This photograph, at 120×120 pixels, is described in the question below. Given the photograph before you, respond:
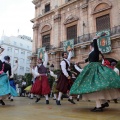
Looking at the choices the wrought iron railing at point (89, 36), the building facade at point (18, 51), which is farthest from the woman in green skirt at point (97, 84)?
the building facade at point (18, 51)

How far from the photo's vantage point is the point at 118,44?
44.0 feet

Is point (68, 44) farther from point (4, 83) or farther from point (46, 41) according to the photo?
point (4, 83)

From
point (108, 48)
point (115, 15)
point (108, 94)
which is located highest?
point (115, 15)

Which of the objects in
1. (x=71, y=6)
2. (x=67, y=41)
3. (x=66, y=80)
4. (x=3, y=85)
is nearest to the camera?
(x=3, y=85)

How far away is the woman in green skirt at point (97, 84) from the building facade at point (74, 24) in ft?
33.3

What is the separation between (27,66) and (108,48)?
1309 inches

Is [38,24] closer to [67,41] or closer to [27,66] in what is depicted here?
[67,41]

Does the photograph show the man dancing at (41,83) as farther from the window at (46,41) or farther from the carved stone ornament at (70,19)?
the window at (46,41)

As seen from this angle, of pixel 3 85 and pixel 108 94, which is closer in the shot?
pixel 108 94

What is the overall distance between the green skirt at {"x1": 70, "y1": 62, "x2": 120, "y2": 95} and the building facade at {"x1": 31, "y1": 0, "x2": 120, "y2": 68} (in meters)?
10.2

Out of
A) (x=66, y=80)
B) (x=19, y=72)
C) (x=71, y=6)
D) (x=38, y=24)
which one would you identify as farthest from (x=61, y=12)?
(x=19, y=72)

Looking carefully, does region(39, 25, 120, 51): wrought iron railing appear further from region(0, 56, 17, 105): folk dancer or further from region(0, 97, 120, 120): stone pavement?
region(0, 97, 120, 120): stone pavement

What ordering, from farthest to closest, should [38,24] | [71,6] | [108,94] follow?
[38,24], [71,6], [108,94]

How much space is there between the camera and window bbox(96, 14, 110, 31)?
1473 cm
